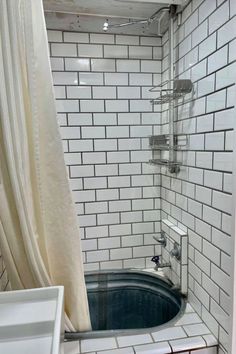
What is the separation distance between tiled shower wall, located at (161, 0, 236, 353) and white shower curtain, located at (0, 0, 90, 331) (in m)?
0.52

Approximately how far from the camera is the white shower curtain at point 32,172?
82 cm

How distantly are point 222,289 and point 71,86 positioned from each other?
4.11 ft

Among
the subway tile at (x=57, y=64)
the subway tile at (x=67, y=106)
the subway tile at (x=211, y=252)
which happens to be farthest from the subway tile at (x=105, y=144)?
the subway tile at (x=211, y=252)

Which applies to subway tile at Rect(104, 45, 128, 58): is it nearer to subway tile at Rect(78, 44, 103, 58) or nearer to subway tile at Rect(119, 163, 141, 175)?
subway tile at Rect(78, 44, 103, 58)

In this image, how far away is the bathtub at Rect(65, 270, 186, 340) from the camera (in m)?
1.44

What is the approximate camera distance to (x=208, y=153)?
1.03m

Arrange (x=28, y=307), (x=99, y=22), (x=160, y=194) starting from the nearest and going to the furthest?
(x=28, y=307), (x=99, y=22), (x=160, y=194)

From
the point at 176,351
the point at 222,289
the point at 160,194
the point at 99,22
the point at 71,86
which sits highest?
the point at 99,22

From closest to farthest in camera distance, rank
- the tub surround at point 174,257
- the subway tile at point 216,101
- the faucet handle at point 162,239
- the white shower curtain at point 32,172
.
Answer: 1. the white shower curtain at point 32,172
2. the subway tile at point 216,101
3. the tub surround at point 174,257
4. the faucet handle at point 162,239

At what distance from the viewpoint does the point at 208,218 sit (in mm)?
1035

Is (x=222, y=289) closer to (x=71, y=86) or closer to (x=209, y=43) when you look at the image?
(x=209, y=43)

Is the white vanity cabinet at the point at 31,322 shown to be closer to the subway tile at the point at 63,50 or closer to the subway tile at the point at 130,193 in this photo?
the subway tile at the point at 130,193

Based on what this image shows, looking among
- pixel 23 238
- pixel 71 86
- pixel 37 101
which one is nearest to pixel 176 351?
pixel 23 238

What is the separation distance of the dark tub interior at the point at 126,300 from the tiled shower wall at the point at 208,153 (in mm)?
297
